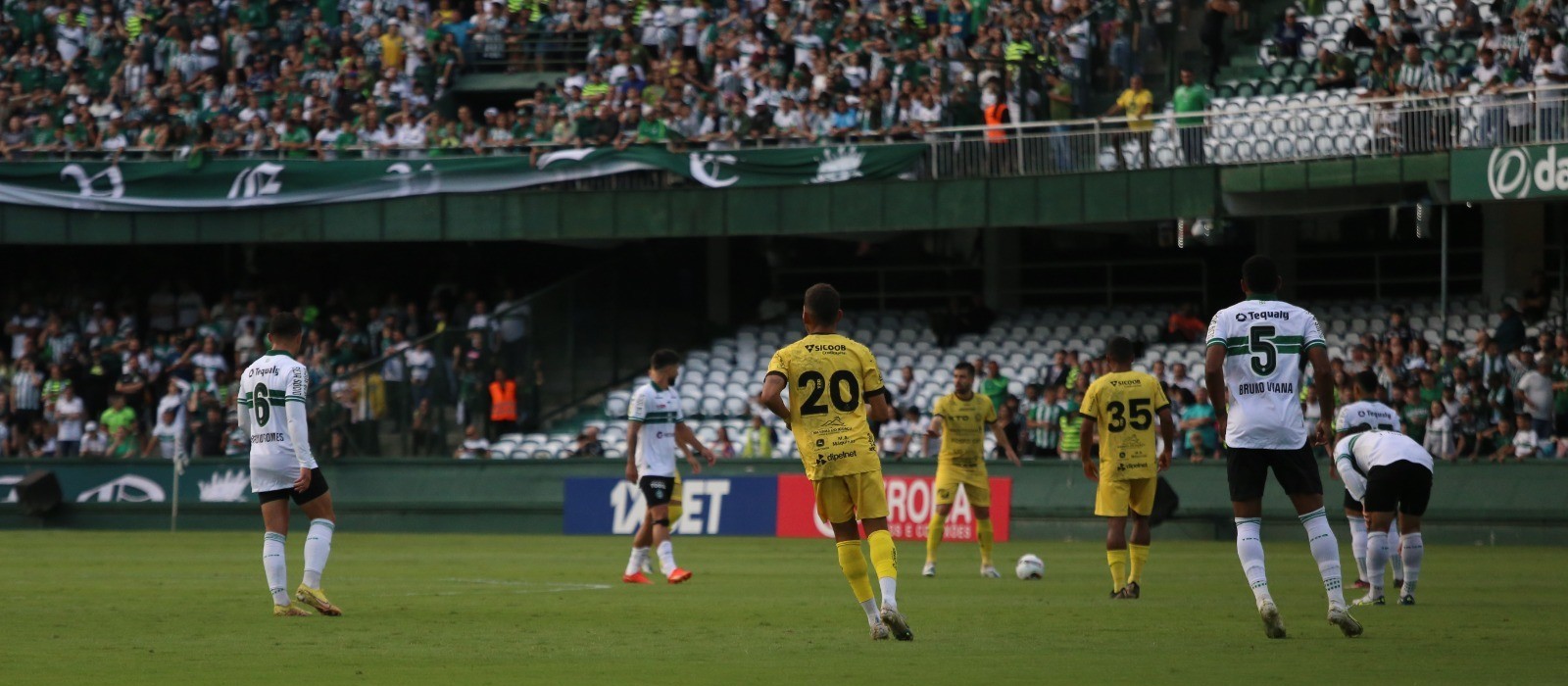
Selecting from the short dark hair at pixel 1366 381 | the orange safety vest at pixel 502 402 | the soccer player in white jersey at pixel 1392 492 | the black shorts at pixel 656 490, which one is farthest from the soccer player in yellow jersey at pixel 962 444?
the orange safety vest at pixel 502 402

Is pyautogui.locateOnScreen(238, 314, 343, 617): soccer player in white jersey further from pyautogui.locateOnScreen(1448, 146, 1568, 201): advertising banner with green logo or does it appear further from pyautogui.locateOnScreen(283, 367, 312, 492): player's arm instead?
pyautogui.locateOnScreen(1448, 146, 1568, 201): advertising banner with green logo

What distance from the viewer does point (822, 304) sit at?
11195 millimetres

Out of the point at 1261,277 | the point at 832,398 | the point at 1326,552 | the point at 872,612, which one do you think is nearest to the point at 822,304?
the point at 832,398

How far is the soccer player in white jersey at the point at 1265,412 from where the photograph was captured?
1144cm

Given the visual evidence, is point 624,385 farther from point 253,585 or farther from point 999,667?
point 999,667

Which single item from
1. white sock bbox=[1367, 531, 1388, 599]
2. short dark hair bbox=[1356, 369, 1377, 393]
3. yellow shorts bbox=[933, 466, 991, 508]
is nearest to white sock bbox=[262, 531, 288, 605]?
white sock bbox=[1367, 531, 1388, 599]

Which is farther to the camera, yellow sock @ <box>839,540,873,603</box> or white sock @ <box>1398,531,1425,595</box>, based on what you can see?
white sock @ <box>1398,531,1425,595</box>

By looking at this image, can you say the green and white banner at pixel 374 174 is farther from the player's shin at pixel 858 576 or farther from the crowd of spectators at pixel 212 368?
the player's shin at pixel 858 576

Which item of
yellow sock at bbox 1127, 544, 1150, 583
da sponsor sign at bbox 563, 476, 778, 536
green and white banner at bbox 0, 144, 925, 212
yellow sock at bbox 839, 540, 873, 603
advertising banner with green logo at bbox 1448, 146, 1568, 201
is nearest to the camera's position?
yellow sock at bbox 839, 540, 873, 603

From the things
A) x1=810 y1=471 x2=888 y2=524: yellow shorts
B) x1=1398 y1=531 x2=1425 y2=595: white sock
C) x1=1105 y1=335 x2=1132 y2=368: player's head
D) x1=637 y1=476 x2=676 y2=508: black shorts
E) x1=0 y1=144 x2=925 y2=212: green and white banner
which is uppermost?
x1=0 y1=144 x2=925 y2=212: green and white banner

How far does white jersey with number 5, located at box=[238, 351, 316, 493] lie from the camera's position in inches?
539

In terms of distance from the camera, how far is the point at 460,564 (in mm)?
21359

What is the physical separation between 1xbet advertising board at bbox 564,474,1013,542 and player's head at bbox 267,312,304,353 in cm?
1531

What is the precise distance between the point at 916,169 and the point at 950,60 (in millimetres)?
2013
